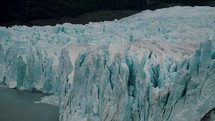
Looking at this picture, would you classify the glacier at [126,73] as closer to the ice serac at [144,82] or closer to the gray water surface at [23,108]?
the ice serac at [144,82]

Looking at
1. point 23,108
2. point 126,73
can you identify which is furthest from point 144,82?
point 23,108

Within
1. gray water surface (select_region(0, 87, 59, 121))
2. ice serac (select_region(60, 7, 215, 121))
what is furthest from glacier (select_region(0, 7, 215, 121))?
gray water surface (select_region(0, 87, 59, 121))

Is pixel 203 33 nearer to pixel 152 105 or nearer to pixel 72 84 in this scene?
pixel 72 84

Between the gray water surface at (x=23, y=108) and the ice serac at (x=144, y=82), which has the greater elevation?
the ice serac at (x=144, y=82)

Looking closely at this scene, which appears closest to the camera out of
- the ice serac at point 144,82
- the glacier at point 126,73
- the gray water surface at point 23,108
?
the ice serac at point 144,82

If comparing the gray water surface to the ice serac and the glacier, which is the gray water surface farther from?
the ice serac

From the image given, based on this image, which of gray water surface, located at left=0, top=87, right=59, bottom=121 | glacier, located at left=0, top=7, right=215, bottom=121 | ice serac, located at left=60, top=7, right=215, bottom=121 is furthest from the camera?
gray water surface, located at left=0, top=87, right=59, bottom=121

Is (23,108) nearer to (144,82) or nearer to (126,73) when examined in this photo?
(126,73)

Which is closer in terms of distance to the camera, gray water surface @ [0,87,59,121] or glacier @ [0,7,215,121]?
glacier @ [0,7,215,121]

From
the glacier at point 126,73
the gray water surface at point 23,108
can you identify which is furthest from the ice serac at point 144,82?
the gray water surface at point 23,108
